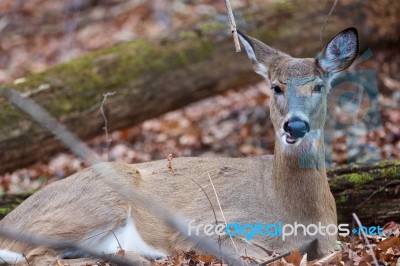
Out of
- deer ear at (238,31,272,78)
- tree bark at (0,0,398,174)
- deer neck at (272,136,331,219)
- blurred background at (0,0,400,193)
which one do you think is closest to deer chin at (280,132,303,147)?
deer neck at (272,136,331,219)

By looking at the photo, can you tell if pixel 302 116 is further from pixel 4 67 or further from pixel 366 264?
pixel 4 67

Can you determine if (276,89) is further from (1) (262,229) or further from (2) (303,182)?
(1) (262,229)

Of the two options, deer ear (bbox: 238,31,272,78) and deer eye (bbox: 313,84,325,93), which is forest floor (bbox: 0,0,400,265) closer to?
deer eye (bbox: 313,84,325,93)

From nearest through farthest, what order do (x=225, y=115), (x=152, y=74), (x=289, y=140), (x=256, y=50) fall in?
(x=289, y=140), (x=256, y=50), (x=152, y=74), (x=225, y=115)

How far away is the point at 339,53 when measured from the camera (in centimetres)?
580

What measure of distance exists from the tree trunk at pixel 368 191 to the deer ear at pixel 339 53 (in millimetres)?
1170

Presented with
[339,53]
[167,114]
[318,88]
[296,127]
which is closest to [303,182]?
[296,127]

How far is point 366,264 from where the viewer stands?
16.0 ft

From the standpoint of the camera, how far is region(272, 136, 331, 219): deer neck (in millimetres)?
5754

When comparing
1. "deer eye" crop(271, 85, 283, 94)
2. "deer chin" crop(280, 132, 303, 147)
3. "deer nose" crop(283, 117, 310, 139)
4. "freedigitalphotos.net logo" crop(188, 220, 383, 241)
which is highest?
"deer eye" crop(271, 85, 283, 94)

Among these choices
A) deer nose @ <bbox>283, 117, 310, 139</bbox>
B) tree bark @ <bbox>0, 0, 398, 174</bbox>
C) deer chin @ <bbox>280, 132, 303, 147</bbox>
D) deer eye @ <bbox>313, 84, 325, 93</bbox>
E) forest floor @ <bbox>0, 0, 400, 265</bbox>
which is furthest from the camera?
forest floor @ <bbox>0, 0, 400, 265</bbox>

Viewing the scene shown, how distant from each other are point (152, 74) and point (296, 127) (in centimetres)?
377

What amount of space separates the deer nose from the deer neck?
28cm

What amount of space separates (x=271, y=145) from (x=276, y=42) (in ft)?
4.08
